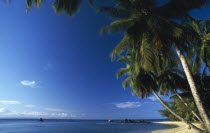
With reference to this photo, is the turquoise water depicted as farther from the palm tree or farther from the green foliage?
the palm tree

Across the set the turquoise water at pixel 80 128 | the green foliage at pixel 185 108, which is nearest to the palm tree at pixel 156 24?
the green foliage at pixel 185 108

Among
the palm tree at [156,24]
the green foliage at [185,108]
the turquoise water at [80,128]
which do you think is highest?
the palm tree at [156,24]

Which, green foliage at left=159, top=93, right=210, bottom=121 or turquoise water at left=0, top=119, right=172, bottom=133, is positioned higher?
green foliage at left=159, top=93, right=210, bottom=121

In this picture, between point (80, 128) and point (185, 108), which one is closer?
point (185, 108)

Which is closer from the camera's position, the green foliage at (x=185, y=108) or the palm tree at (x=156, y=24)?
the palm tree at (x=156, y=24)

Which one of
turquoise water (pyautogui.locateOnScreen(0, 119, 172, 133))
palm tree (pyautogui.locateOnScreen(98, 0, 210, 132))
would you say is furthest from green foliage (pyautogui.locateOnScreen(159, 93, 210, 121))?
palm tree (pyautogui.locateOnScreen(98, 0, 210, 132))

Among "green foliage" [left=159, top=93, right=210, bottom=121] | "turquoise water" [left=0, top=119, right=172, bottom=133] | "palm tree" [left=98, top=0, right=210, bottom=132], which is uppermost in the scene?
"palm tree" [left=98, top=0, right=210, bottom=132]

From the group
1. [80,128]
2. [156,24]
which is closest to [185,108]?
[156,24]

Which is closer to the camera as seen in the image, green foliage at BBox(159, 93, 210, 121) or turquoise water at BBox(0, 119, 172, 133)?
green foliage at BBox(159, 93, 210, 121)

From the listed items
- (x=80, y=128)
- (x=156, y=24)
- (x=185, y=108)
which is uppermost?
(x=156, y=24)

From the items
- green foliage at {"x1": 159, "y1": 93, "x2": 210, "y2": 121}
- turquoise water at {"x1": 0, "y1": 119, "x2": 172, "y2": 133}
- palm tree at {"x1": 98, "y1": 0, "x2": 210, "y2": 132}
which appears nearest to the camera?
palm tree at {"x1": 98, "y1": 0, "x2": 210, "y2": 132}

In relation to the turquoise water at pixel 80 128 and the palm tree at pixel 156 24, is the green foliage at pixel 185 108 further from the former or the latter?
the palm tree at pixel 156 24

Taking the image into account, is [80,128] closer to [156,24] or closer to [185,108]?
[185,108]

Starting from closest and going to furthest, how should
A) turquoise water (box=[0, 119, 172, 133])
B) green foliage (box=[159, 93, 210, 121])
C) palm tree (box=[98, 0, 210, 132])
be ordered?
palm tree (box=[98, 0, 210, 132]) → green foliage (box=[159, 93, 210, 121]) → turquoise water (box=[0, 119, 172, 133])
